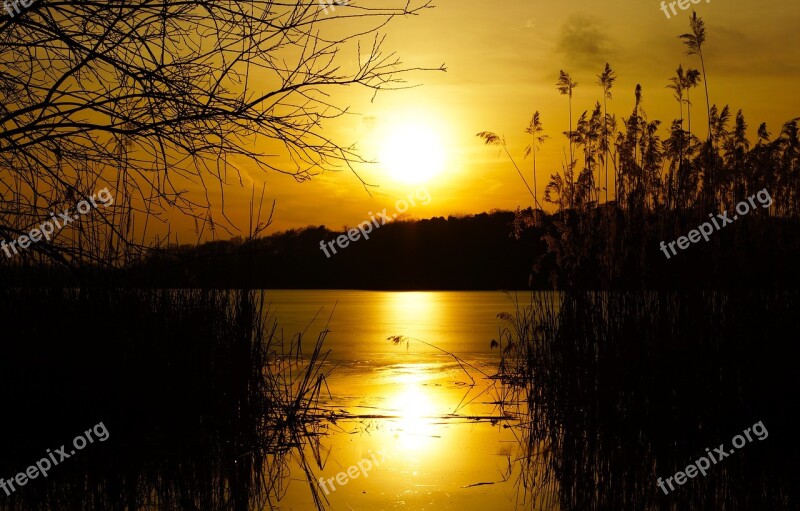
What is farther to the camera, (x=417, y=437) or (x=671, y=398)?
(x=417, y=437)

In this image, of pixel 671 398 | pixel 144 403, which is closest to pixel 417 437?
pixel 671 398

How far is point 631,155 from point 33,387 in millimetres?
4491

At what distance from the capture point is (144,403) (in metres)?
4.90

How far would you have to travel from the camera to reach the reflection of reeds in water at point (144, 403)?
4.02 meters

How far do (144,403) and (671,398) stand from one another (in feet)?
10.5

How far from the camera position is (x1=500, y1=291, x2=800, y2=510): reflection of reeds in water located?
14.2 ft

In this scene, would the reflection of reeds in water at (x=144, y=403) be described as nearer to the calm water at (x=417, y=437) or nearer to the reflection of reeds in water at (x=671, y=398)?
the calm water at (x=417, y=437)

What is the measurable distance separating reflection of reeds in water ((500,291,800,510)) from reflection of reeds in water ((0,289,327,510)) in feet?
5.32

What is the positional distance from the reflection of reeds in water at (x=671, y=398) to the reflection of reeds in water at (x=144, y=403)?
5.32 ft

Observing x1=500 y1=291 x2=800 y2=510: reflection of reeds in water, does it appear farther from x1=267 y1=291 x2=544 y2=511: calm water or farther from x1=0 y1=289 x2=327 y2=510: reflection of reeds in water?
x1=0 y1=289 x2=327 y2=510: reflection of reeds in water

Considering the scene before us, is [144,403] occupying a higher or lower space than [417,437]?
higher

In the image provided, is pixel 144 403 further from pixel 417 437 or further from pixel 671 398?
pixel 671 398

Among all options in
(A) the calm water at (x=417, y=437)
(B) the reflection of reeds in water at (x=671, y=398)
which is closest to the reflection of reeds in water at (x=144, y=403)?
(A) the calm water at (x=417, y=437)

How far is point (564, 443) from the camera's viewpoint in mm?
5094
